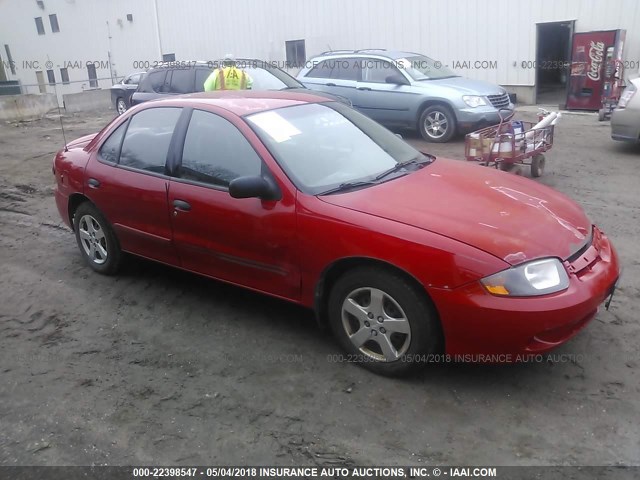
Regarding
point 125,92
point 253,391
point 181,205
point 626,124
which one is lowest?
point 253,391

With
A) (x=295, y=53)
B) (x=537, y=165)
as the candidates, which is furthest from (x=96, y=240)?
(x=295, y=53)

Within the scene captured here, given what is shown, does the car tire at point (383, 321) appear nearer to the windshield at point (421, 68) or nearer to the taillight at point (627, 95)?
the taillight at point (627, 95)

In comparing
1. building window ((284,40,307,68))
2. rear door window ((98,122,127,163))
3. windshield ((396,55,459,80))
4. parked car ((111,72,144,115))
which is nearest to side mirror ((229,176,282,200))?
rear door window ((98,122,127,163))

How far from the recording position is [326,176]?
359cm

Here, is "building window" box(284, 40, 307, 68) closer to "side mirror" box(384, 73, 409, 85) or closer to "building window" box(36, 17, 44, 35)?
"side mirror" box(384, 73, 409, 85)

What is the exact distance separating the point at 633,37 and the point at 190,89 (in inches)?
384

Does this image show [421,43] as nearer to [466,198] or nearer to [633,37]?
[633,37]

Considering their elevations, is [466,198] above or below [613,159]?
above

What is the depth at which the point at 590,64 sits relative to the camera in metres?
12.9

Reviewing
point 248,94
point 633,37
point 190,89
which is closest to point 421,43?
point 633,37

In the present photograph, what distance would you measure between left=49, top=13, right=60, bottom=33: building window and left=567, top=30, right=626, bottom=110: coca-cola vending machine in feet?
90.2

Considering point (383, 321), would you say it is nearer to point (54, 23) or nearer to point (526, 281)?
point (526, 281)

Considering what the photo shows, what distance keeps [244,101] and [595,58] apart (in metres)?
11.3

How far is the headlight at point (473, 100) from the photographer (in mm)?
9922
